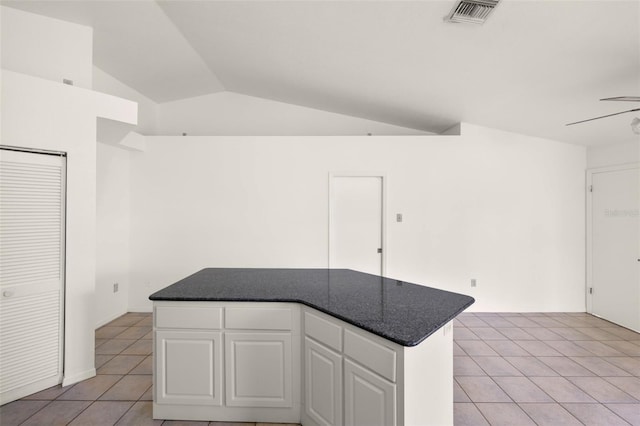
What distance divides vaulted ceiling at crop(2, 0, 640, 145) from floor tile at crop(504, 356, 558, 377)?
2.55 m

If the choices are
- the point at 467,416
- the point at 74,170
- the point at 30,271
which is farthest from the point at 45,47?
the point at 467,416

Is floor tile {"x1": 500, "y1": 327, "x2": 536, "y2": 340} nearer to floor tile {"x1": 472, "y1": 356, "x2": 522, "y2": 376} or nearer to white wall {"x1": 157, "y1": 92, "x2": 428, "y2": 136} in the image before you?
floor tile {"x1": 472, "y1": 356, "x2": 522, "y2": 376}

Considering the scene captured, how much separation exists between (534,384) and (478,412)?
0.72m

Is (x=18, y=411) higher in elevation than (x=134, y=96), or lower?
lower

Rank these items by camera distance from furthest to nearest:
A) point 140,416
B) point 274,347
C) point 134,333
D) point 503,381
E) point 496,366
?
point 134,333 < point 496,366 < point 503,381 < point 140,416 < point 274,347

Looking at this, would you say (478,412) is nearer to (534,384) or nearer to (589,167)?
(534,384)

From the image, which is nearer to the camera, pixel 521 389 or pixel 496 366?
pixel 521 389

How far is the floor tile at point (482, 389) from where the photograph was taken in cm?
228

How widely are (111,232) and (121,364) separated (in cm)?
177

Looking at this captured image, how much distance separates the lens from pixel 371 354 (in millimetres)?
1466

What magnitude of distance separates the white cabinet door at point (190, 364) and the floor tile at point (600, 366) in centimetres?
322

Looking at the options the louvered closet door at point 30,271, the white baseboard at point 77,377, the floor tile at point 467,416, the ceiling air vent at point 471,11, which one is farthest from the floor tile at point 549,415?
the louvered closet door at point 30,271

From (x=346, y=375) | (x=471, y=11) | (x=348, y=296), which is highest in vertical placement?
(x=471, y=11)

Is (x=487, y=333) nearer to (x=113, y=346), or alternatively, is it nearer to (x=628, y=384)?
(x=628, y=384)
